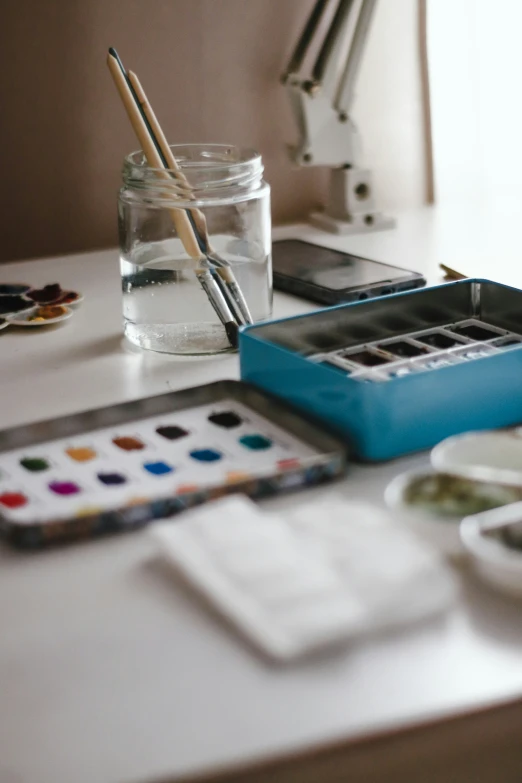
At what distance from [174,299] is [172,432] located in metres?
0.23

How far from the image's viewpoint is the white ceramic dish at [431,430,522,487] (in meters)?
0.71

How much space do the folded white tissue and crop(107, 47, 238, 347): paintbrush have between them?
309 mm

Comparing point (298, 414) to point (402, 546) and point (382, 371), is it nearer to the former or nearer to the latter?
point (382, 371)

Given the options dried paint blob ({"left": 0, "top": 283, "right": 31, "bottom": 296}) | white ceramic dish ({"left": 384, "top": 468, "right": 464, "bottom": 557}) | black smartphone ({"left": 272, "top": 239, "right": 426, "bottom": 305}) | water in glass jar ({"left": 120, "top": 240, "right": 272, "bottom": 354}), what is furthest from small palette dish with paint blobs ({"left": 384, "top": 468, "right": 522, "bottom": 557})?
dried paint blob ({"left": 0, "top": 283, "right": 31, "bottom": 296})

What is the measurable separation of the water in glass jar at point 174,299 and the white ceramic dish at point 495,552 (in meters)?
0.39

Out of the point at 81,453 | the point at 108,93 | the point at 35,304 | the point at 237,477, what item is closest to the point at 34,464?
the point at 81,453

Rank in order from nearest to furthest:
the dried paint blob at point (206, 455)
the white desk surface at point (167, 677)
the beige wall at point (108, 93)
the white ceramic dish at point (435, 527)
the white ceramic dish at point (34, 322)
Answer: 1. the white desk surface at point (167, 677)
2. the white ceramic dish at point (435, 527)
3. the dried paint blob at point (206, 455)
4. the white ceramic dish at point (34, 322)
5. the beige wall at point (108, 93)

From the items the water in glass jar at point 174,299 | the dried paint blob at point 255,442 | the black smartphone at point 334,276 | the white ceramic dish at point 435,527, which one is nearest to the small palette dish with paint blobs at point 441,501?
the white ceramic dish at point 435,527

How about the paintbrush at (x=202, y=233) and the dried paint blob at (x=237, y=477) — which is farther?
the paintbrush at (x=202, y=233)

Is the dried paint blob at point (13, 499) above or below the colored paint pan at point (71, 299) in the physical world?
below

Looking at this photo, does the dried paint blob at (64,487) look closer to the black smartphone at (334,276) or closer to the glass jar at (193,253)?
the glass jar at (193,253)

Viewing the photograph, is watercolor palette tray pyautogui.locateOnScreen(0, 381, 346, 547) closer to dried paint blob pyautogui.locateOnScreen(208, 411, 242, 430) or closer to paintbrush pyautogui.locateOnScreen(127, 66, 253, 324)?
dried paint blob pyautogui.locateOnScreen(208, 411, 242, 430)

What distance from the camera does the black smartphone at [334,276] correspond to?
1103 millimetres

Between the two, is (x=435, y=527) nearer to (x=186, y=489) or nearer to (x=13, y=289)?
(x=186, y=489)
